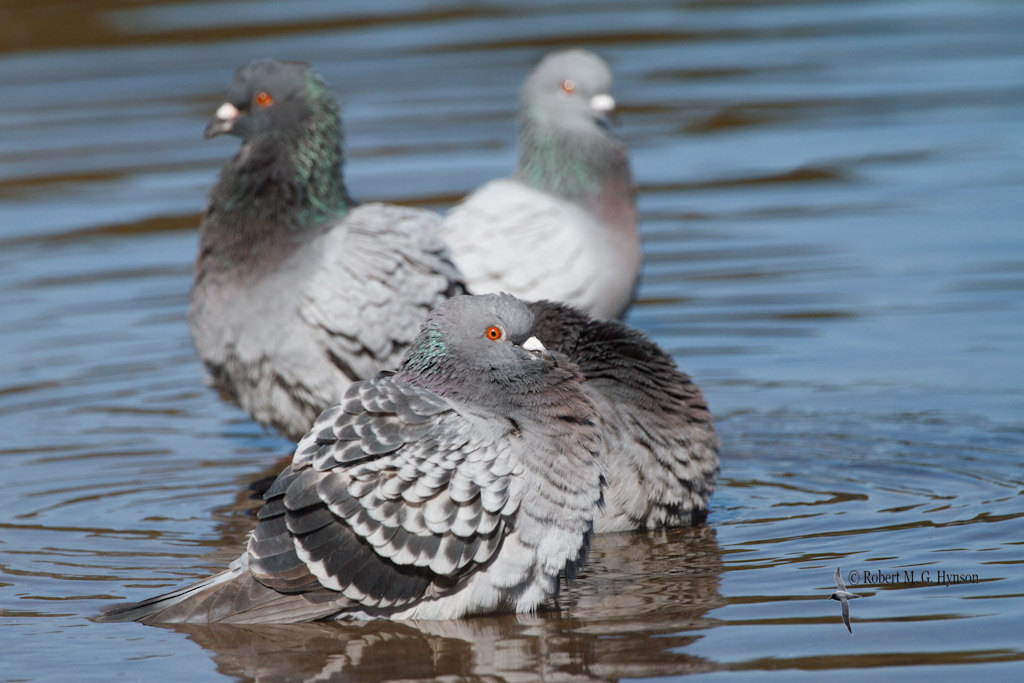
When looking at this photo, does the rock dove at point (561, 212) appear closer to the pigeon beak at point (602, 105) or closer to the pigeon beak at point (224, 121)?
the pigeon beak at point (602, 105)

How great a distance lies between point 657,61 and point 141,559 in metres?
13.1

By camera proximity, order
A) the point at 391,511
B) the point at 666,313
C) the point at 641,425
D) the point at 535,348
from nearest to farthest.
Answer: the point at 391,511
the point at 535,348
the point at 641,425
the point at 666,313

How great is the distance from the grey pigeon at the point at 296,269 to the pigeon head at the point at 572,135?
1.99m

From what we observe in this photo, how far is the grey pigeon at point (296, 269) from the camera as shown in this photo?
27.4 ft

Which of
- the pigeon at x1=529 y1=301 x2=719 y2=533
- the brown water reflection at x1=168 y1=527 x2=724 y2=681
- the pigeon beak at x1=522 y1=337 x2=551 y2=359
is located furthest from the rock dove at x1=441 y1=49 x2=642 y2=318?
the brown water reflection at x1=168 y1=527 x2=724 y2=681

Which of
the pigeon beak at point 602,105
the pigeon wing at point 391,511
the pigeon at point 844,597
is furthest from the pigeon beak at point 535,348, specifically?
the pigeon beak at point 602,105

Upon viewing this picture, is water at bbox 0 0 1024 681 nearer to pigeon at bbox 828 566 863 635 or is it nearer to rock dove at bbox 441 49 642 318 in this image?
pigeon at bbox 828 566 863 635

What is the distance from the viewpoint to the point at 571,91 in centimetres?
1105

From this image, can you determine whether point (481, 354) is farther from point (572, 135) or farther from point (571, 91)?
point (571, 91)

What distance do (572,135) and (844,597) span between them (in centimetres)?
533

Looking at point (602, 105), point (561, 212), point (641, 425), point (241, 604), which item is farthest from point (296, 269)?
point (602, 105)

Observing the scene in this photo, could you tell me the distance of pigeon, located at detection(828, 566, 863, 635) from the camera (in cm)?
594

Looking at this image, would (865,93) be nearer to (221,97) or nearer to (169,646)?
(221,97)

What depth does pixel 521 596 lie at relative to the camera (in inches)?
242
